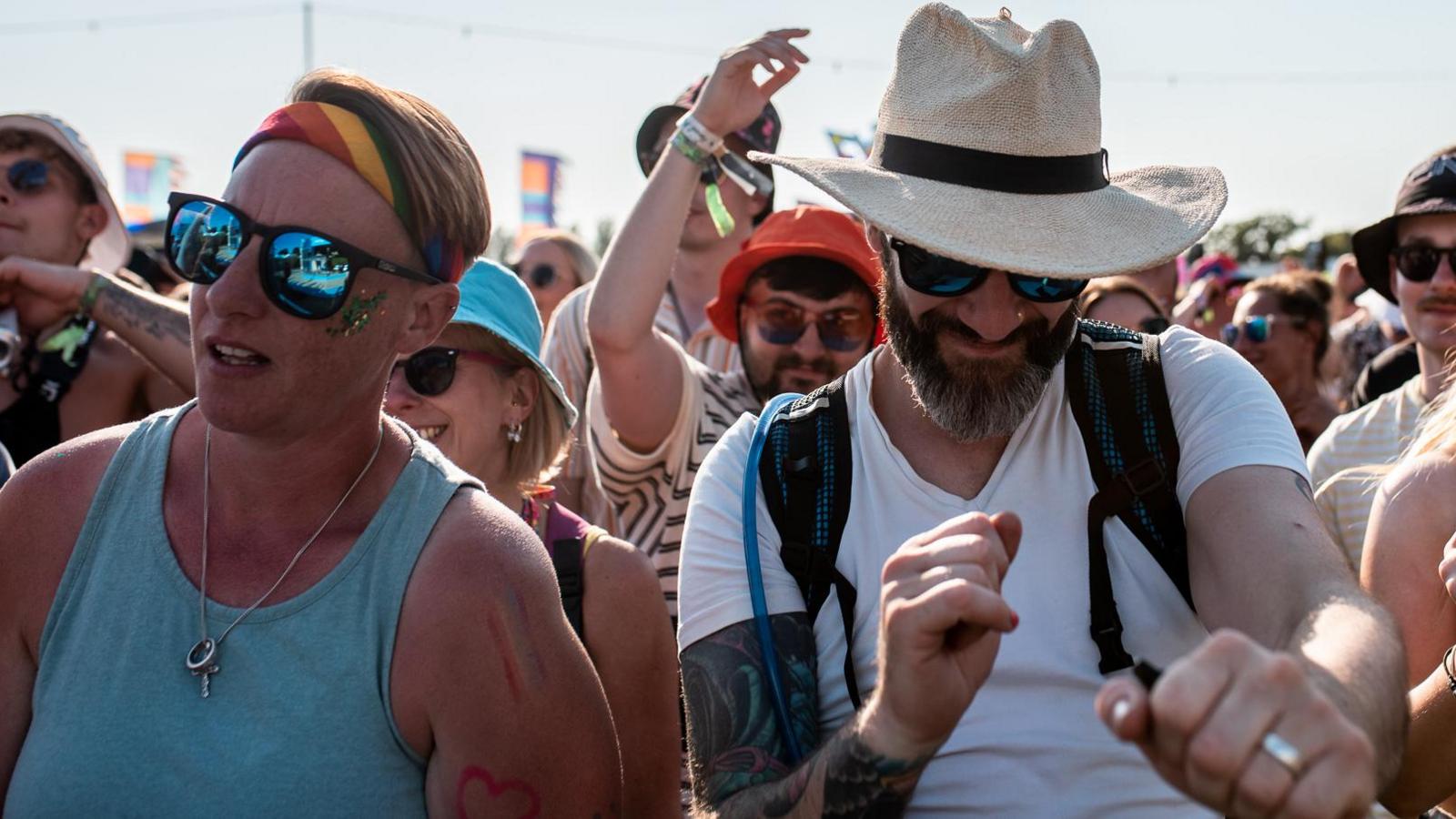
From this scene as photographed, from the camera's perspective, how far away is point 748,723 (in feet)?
7.17

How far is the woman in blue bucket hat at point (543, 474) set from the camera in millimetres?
2779

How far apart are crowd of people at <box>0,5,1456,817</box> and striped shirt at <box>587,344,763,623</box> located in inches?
31.3

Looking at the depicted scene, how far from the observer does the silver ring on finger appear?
1.23 meters

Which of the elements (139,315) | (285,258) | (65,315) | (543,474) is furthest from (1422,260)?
(65,315)

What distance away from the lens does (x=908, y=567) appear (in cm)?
176

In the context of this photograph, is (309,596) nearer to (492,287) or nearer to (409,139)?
(409,139)

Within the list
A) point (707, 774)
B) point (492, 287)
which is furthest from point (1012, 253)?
point (492, 287)

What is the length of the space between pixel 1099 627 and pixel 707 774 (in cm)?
66

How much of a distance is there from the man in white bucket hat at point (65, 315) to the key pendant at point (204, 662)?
203cm

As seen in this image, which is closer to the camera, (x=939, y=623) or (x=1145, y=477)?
(x=939, y=623)

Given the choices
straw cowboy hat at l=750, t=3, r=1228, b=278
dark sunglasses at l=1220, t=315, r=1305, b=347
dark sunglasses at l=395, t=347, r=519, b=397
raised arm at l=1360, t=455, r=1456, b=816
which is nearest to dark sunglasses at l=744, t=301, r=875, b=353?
dark sunglasses at l=395, t=347, r=519, b=397

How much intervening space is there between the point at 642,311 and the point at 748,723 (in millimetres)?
1574

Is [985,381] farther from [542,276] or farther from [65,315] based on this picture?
[542,276]

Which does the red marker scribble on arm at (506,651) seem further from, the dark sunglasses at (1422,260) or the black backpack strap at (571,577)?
the dark sunglasses at (1422,260)
